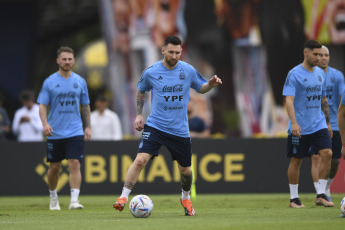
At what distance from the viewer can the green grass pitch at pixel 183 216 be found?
9961 millimetres

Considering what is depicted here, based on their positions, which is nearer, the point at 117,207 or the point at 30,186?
the point at 117,207

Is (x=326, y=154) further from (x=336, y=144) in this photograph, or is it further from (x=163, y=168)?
(x=163, y=168)

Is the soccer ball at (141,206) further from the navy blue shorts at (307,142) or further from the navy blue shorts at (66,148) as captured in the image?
the navy blue shorts at (307,142)

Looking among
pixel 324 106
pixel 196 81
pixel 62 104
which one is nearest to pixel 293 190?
pixel 324 106

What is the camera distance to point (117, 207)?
10922 millimetres

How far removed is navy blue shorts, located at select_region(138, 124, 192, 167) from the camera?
1141cm

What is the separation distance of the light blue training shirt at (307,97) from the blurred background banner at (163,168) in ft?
18.3

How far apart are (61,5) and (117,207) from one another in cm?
3086

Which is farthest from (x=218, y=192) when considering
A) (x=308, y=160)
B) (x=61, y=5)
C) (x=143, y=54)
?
(x=61, y=5)

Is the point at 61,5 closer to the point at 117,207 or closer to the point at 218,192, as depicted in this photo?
the point at 218,192

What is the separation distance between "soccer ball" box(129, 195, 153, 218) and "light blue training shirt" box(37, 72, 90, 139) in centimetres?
297

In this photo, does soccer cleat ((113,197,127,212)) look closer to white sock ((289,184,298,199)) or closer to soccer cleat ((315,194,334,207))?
white sock ((289,184,298,199))

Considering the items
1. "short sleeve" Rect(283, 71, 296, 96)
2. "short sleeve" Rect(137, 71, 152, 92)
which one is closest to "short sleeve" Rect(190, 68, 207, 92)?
"short sleeve" Rect(137, 71, 152, 92)

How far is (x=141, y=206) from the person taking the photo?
36.3 feet
